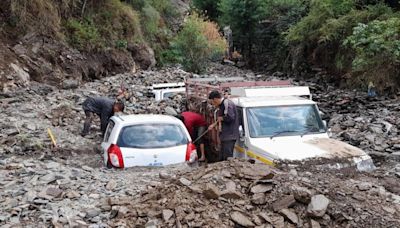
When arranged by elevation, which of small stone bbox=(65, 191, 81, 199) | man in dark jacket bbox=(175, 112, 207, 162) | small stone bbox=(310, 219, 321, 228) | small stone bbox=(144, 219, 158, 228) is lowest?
small stone bbox=(310, 219, 321, 228)

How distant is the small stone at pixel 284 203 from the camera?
5.25m

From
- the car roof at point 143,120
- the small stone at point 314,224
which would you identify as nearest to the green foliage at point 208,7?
the car roof at point 143,120

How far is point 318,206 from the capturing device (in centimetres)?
512

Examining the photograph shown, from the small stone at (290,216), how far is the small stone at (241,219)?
385 mm

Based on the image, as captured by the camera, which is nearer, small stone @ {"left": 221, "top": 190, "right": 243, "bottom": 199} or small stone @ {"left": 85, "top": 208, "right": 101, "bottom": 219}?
small stone @ {"left": 221, "top": 190, "right": 243, "bottom": 199}

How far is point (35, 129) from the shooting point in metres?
11.6

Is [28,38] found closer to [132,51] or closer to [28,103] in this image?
[28,103]

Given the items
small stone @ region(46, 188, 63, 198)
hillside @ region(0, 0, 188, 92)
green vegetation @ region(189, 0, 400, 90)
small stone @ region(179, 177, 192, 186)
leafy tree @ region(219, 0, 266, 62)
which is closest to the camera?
small stone @ region(179, 177, 192, 186)

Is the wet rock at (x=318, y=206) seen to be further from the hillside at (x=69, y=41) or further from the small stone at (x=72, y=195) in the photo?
the hillside at (x=69, y=41)

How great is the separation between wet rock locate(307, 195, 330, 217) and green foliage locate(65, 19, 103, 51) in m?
17.3

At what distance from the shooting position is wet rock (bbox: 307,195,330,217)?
200 inches

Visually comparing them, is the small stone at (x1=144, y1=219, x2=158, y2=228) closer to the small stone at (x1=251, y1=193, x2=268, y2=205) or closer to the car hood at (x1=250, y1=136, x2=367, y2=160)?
the small stone at (x1=251, y1=193, x2=268, y2=205)

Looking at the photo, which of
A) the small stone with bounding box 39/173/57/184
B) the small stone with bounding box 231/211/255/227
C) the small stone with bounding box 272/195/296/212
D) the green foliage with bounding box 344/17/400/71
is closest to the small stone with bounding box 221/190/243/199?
the small stone with bounding box 231/211/255/227

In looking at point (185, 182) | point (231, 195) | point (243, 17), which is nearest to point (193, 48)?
point (243, 17)
